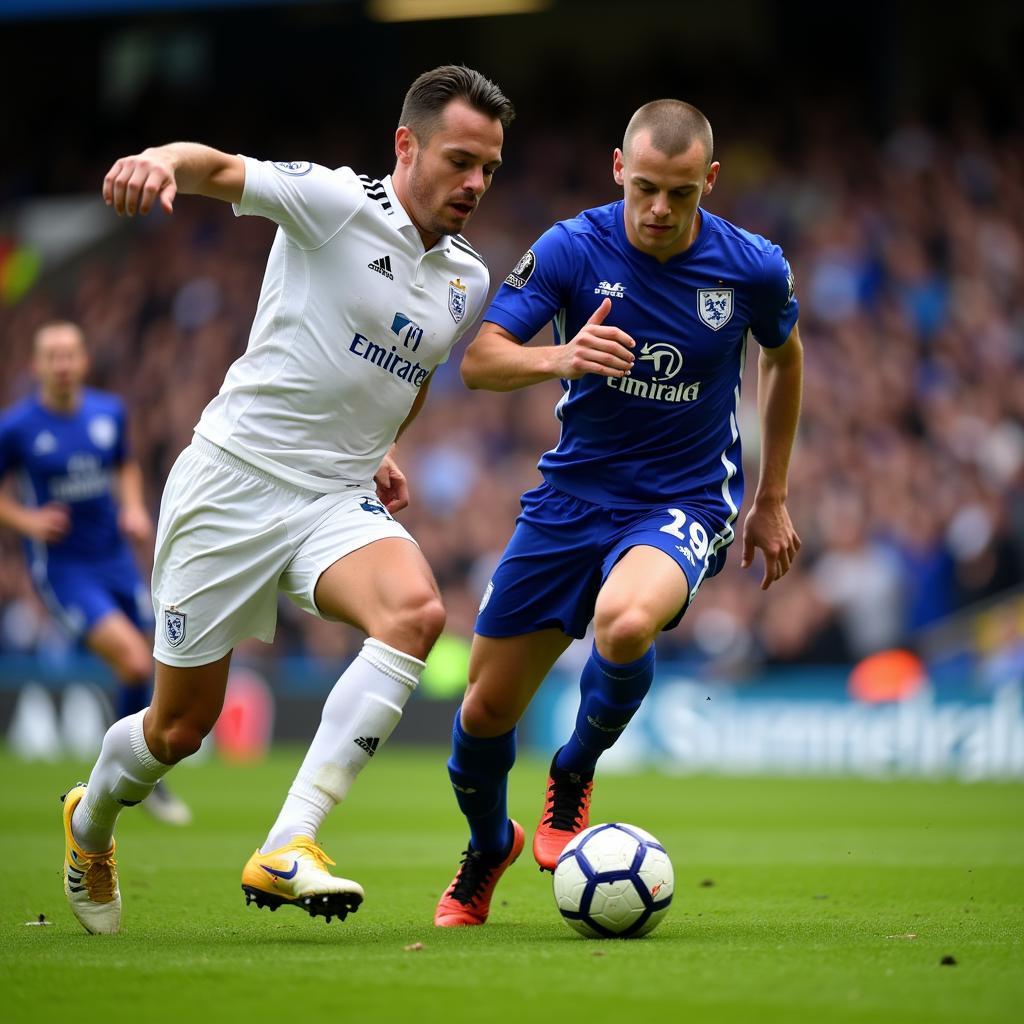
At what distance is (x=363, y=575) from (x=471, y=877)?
4.21ft

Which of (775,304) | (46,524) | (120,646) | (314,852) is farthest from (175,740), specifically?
(46,524)

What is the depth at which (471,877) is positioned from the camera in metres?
5.82

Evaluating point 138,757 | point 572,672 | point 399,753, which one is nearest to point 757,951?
point 138,757

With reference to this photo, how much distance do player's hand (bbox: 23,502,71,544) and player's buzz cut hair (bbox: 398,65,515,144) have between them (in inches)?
224

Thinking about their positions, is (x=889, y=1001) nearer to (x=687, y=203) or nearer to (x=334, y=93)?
(x=687, y=203)

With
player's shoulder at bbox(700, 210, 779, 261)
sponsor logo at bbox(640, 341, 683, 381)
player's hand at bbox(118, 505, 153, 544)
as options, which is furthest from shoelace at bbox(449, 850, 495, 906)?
player's hand at bbox(118, 505, 153, 544)

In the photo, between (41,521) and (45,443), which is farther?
(45,443)

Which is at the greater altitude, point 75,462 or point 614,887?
point 75,462

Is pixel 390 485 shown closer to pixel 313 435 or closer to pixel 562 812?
pixel 313 435

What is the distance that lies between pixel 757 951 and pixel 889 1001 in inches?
34.7

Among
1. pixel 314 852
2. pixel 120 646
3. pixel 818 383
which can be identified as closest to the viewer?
pixel 314 852

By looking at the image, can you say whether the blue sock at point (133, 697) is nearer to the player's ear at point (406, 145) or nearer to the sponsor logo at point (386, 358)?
the sponsor logo at point (386, 358)

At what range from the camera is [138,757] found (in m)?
5.49

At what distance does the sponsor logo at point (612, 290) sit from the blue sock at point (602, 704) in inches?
47.2
